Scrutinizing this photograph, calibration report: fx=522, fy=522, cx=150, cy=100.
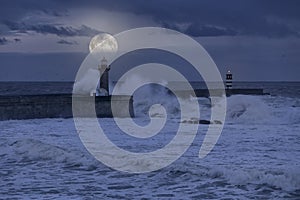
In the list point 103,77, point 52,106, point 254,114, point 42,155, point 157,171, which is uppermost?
point 103,77

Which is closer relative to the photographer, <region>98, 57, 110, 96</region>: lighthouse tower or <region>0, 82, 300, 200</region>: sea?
<region>0, 82, 300, 200</region>: sea

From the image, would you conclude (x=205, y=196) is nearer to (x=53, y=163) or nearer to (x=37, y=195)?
(x=37, y=195)

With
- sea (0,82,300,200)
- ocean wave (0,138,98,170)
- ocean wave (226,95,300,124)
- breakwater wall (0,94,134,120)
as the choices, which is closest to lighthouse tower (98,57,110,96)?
breakwater wall (0,94,134,120)

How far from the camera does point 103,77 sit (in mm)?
22703

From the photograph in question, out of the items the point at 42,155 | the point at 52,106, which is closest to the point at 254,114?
the point at 52,106

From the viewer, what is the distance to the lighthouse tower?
22438mm

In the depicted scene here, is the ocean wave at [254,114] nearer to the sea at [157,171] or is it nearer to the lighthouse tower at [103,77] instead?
the lighthouse tower at [103,77]

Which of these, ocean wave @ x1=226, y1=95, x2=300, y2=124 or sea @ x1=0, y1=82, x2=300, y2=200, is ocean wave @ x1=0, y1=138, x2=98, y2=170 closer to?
sea @ x1=0, y1=82, x2=300, y2=200

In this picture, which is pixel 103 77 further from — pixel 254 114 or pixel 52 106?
pixel 254 114

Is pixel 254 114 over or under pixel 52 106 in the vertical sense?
under

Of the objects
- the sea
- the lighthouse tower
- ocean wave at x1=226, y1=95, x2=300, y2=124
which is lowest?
the sea

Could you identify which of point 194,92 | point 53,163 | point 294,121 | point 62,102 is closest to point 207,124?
point 294,121

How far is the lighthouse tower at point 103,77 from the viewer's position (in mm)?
22438

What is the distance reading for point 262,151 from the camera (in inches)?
442
